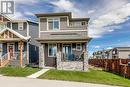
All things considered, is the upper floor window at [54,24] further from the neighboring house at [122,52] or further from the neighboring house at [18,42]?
the neighboring house at [122,52]

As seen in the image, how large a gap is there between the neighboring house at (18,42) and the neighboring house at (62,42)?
10.7 ft

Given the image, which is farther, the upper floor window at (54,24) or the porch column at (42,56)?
the upper floor window at (54,24)

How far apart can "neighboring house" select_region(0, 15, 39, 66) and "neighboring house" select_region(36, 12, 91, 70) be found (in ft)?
10.7

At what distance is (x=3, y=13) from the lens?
36.9 metres

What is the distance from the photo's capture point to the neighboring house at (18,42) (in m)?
31.3

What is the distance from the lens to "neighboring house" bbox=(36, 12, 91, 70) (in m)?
28.2

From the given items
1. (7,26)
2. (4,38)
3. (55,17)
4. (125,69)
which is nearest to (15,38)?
(4,38)

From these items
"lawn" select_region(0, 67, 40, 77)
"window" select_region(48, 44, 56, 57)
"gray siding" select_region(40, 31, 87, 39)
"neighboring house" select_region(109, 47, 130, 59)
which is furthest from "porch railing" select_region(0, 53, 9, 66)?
"neighboring house" select_region(109, 47, 130, 59)

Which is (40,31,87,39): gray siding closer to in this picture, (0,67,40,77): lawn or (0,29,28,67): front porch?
(0,29,28,67): front porch

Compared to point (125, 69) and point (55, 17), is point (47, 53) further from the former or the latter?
point (125, 69)

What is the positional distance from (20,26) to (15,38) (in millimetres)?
3009

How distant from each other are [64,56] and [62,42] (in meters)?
1.87

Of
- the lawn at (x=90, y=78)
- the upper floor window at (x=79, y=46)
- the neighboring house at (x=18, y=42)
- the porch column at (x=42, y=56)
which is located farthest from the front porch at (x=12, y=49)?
the lawn at (x=90, y=78)

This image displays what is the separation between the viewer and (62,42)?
94.1 feet
